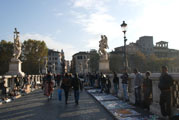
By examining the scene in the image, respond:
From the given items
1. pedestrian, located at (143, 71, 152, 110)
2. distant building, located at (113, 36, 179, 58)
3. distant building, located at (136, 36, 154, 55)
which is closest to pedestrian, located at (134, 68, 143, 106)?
pedestrian, located at (143, 71, 152, 110)

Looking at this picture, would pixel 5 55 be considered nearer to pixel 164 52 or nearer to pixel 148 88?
pixel 148 88

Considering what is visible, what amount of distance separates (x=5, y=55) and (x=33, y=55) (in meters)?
8.67

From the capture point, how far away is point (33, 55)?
221 ft

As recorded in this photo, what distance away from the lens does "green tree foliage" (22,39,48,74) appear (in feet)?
218

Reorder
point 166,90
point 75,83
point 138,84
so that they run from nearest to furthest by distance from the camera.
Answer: point 166,90 → point 138,84 → point 75,83

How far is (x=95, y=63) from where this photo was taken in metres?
82.5

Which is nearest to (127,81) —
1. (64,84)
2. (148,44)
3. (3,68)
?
(64,84)

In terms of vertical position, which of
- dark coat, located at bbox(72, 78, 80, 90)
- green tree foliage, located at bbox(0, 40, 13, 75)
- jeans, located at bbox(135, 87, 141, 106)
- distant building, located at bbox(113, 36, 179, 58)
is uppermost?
distant building, located at bbox(113, 36, 179, 58)

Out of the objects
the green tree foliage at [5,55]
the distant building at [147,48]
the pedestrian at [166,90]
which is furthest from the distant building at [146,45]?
the pedestrian at [166,90]

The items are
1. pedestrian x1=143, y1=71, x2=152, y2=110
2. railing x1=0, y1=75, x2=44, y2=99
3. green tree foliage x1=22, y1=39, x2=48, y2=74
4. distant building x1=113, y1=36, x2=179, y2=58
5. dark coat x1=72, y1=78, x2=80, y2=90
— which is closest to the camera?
pedestrian x1=143, y1=71, x2=152, y2=110

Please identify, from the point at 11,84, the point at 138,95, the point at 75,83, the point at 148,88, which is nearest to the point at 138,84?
the point at 138,95

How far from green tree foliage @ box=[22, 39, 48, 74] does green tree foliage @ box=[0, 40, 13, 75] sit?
16.0 feet

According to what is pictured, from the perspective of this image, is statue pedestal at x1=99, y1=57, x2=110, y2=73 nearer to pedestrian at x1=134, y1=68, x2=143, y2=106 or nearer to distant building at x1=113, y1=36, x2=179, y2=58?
pedestrian at x1=134, y1=68, x2=143, y2=106

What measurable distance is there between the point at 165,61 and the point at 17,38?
74050mm
